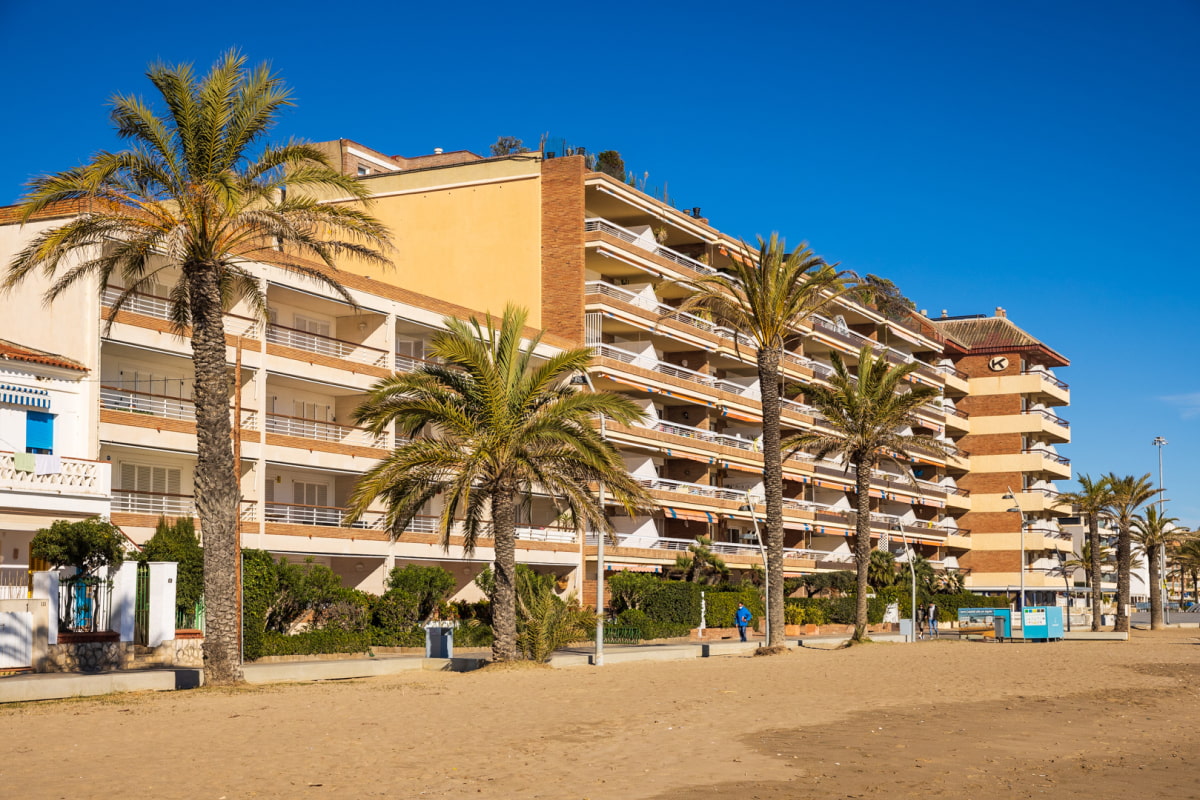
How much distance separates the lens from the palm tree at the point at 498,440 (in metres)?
30.6

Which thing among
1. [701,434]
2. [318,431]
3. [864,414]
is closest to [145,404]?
[318,431]

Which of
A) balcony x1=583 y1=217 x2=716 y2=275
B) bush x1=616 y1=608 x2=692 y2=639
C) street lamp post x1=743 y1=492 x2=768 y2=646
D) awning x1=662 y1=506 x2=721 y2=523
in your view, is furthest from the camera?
awning x1=662 y1=506 x2=721 y2=523

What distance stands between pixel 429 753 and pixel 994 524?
8287 centimetres

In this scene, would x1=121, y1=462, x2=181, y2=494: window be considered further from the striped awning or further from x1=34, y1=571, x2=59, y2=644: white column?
x1=34, y1=571, x2=59, y2=644: white column

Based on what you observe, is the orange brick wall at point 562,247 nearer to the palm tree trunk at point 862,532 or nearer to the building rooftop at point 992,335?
the palm tree trunk at point 862,532

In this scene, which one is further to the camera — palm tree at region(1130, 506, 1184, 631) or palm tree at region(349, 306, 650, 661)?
palm tree at region(1130, 506, 1184, 631)

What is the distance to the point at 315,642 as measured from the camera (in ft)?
118

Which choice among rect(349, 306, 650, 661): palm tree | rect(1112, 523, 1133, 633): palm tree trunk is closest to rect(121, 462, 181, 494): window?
rect(349, 306, 650, 661): palm tree

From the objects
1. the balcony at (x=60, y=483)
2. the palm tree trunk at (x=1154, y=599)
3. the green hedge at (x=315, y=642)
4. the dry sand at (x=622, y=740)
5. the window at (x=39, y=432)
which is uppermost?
the window at (x=39, y=432)

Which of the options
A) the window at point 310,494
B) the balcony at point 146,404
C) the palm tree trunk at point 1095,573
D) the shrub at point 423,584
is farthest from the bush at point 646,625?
the palm tree trunk at point 1095,573

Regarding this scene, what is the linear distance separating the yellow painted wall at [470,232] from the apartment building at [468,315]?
9cm

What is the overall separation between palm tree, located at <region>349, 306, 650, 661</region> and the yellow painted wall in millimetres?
25195

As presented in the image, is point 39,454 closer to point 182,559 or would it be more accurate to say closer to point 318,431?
point 182,559

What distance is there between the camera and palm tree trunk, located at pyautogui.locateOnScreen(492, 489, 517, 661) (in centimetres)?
3133
